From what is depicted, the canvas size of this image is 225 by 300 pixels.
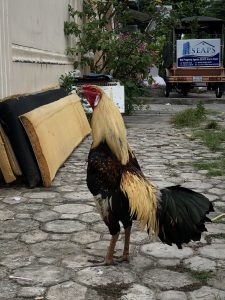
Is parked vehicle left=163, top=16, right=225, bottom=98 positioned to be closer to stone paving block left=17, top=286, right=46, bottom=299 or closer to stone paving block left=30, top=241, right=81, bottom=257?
stone paving block left=30, top=241, right=81, bottom=257

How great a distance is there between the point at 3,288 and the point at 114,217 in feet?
3.08

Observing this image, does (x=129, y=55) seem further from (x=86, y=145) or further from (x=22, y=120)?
(x=22, y=120)

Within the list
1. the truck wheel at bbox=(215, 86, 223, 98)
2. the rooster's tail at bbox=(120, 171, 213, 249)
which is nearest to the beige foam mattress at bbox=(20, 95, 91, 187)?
the rooster's tail at bbox=(120, 171, 213, 249)

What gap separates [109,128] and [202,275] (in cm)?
130

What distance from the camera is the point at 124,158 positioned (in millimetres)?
3600

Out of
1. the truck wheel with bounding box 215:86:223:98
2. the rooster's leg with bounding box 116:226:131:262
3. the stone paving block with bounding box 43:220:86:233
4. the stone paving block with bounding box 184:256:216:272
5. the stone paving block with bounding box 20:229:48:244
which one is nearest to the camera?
the stone paving block with bounding box 184:256:216:272

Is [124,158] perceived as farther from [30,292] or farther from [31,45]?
[31,45]

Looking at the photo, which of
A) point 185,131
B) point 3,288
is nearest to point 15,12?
point 185,131

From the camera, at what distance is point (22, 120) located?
18.8 feet

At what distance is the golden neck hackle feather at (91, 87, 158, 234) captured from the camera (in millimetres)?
3439

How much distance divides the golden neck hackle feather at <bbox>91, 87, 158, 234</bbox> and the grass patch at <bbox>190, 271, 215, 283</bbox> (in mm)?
454

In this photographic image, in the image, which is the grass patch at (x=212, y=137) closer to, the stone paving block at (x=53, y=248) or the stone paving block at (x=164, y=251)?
the stone paving block at (x=164, y=251)

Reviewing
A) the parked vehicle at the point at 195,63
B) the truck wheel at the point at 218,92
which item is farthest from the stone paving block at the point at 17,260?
the truck wheel at the point at 218,92

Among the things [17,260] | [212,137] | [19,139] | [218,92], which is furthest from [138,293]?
[218,92]
